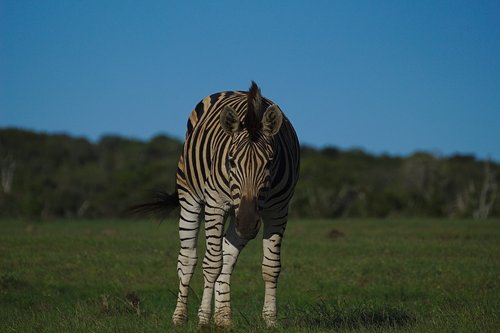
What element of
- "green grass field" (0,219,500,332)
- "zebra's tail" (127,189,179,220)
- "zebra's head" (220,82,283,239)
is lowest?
"green grass field" (0,219,500,332)

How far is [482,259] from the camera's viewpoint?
54.2ft

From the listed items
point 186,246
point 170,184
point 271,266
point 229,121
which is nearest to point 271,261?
point 271,266

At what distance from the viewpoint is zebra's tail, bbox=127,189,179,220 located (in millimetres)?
10625

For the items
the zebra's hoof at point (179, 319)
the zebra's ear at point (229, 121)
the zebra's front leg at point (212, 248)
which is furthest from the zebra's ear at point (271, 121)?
the zebra's hoof at point (179, 319)

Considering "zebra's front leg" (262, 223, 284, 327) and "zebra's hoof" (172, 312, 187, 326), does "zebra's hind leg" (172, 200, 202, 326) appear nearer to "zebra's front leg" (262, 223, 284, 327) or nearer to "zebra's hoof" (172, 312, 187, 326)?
"zebra's hoof" (172, 312, 187, 326)

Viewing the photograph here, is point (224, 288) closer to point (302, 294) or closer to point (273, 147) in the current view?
point (273, 147)

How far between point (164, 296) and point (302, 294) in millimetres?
2078


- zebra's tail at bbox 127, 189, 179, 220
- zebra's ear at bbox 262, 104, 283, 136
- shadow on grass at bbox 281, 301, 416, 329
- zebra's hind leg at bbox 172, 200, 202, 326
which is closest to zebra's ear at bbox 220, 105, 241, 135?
zebra's ear at bbox 262, 104, 283, 136

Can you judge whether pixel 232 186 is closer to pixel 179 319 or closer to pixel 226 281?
pixel 226 281

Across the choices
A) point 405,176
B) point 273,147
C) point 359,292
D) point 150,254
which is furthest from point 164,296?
point 405,176

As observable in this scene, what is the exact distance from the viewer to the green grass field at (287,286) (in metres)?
8.53

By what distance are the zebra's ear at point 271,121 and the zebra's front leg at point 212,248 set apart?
901 mm

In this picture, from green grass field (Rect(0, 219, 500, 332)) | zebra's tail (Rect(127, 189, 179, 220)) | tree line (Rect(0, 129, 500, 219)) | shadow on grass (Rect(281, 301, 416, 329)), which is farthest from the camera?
tree line (Rect(0, 129, 500, 219))

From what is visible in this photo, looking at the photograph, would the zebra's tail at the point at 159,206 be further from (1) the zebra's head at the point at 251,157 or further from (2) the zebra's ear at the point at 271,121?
(2) the zebra's ear at the point at 271,121
